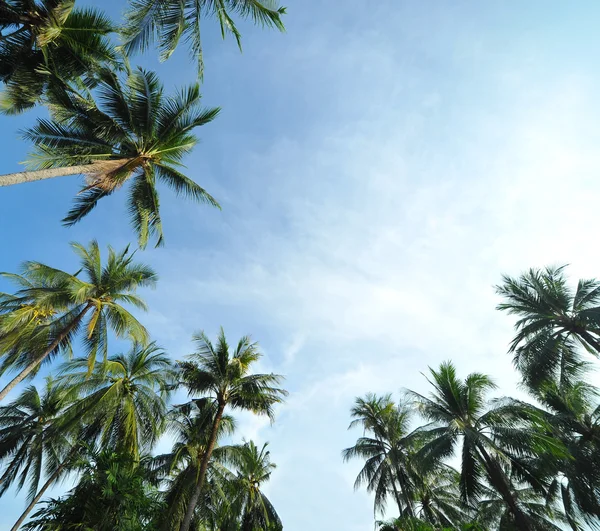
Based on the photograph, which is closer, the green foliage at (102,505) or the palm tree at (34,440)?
the green foliage at (102,505)

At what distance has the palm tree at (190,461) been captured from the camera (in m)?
14.0

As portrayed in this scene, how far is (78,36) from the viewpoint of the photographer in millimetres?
9125

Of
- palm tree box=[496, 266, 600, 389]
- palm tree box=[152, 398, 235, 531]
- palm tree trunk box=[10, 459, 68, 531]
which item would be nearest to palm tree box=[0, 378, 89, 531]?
palm tree trunk box=[10, 459, 68, 531]

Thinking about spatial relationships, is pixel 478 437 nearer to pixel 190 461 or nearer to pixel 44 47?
pixel 190 461

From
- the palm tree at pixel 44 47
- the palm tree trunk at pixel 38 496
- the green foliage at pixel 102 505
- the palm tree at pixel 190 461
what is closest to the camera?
the palm tree at pixel 44 47

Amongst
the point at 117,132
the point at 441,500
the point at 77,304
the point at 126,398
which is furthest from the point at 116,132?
the point at 441,500

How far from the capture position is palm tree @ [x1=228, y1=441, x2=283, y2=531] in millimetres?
17469

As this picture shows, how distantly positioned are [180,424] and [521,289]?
19.4 metres

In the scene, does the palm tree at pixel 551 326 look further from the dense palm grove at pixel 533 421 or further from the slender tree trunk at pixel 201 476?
the slender tree trunk at pixel 201 476

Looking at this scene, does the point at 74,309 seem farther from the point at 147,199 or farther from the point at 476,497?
the point at 476,497

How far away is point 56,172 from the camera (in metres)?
8.37

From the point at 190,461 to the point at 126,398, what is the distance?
4.47m

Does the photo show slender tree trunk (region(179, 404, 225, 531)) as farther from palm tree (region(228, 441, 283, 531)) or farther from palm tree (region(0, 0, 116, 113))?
palm tree (region(0, 0, 116, 113))

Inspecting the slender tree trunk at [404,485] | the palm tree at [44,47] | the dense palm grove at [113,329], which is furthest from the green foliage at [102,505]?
the slender tree trunk at [404,485]
